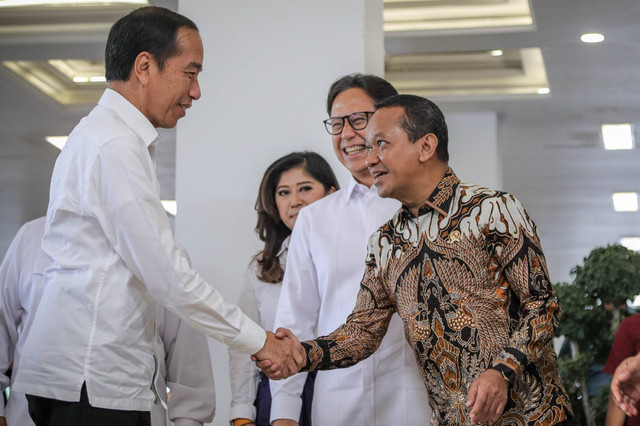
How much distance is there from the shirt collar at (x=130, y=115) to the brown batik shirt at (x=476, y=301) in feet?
2.26

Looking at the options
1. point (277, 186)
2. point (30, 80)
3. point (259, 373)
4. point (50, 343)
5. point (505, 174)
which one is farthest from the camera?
point (505, 174)

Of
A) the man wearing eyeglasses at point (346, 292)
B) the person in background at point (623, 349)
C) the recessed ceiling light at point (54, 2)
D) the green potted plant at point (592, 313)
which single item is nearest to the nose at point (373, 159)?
the man wearing eyeglasses at point (346, 292)

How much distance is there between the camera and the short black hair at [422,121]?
234 cm

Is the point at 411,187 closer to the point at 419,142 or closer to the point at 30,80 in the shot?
the point at 419,142

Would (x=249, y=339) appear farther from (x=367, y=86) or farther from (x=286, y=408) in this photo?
(x=367, y=86)

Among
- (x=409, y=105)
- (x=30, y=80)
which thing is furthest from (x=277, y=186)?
(x=30, y=80)

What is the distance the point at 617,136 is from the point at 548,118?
41.6 inches

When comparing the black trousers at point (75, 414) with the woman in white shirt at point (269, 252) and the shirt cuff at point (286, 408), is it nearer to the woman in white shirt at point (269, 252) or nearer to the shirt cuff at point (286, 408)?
the shirt cuff at point (286, 408)

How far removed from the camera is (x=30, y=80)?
7.76 m

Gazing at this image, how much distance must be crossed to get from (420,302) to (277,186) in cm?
126

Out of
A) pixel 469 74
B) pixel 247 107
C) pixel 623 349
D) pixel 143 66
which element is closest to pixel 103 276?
pixel 143 66

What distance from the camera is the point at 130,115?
2186mm

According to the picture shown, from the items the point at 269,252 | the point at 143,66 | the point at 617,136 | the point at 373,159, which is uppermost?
the point at 617,136

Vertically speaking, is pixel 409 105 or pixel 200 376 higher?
pixel 409 105
